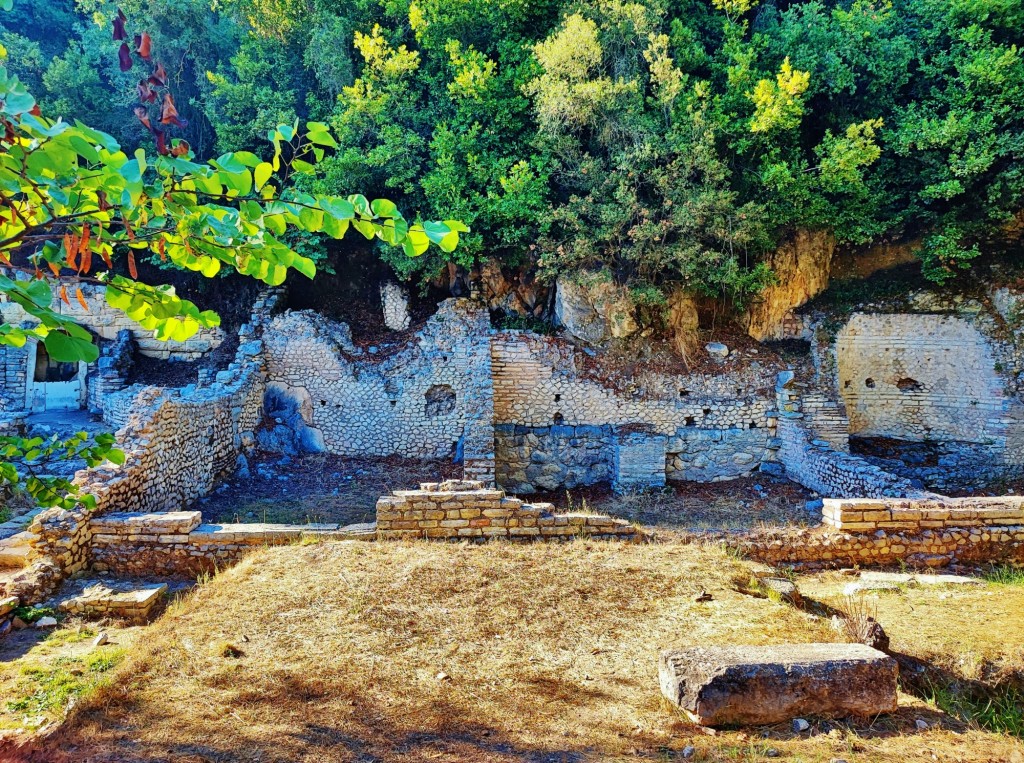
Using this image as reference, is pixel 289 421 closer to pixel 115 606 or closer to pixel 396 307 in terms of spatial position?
pixel 396 307

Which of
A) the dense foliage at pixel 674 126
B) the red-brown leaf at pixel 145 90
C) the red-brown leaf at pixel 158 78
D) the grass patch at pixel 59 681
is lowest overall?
the grass patch at pixel 59 681

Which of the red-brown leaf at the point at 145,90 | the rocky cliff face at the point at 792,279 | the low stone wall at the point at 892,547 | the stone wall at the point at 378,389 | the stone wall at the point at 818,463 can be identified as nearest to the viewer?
the red-brown leaf at the point at 145,90

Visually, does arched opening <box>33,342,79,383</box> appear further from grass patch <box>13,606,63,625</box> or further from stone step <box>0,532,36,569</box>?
grass patch <box>13,606,63,625</box>

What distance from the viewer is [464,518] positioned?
7398 millimetres

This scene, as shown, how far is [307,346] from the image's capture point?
13352 mm

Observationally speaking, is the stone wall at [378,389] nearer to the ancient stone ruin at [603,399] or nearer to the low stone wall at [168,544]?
the ancient stone ruin at [603,399]

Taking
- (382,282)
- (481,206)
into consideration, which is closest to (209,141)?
(382,282)

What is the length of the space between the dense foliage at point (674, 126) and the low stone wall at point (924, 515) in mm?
5590

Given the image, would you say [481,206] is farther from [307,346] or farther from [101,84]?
[101,84]

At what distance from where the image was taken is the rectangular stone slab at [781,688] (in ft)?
12.5

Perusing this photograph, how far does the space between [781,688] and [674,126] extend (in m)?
10.8

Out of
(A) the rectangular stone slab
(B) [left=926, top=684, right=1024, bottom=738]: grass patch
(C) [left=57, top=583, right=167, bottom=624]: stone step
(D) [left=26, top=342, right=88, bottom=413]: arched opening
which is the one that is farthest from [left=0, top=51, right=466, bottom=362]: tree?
(D) [left=26, top=342, right=88, bottom=413]: arched opening

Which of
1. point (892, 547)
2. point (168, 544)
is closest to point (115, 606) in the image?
point (168, 544)

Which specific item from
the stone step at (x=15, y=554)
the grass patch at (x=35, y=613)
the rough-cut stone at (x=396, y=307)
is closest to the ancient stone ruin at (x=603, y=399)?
the rough-cut stone at (x=396, y=307)
